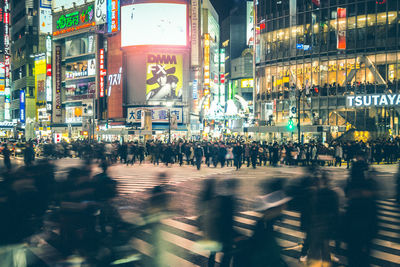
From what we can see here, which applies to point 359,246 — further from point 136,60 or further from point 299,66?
point 136,60

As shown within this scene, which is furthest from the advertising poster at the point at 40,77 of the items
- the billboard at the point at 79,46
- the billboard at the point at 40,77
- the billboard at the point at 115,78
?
the billboard at the point at 115,78

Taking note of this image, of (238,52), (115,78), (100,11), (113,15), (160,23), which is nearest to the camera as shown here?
(160,23)

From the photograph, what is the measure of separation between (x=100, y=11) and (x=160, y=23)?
12.7m

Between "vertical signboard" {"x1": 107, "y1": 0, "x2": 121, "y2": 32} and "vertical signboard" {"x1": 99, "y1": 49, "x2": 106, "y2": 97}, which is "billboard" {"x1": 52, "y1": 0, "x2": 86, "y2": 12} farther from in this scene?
"vertical signboard" {"x1": 99, "y1": 49, "x2": 106, "y2": 97}

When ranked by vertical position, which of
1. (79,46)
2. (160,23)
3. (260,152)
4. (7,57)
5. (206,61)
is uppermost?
(7,57)

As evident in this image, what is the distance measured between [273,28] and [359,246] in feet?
165

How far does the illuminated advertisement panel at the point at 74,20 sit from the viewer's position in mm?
72938

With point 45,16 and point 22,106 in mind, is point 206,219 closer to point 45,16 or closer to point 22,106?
point 22,106

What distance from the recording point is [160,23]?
64.0 metres

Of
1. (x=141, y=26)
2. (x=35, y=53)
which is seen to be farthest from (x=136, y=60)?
(x=35, y=53)

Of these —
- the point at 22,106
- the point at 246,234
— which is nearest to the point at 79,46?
the point at 22,106

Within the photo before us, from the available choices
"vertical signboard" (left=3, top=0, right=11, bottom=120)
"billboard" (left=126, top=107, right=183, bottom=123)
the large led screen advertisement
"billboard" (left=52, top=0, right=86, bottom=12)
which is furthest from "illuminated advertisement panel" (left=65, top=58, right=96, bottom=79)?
"vertical signboard" (left=3, top=0, right=11, bottom=120)

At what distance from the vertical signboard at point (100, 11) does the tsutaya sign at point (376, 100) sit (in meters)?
44.9

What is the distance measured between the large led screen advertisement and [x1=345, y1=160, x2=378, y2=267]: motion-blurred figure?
59.7 meters
